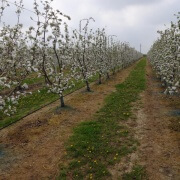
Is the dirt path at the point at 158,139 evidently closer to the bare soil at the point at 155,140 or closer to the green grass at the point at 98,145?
the bare soil at the point at 155,140

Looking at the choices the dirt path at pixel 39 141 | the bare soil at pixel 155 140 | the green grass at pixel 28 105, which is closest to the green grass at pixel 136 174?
the bare soil at pixel 155 140

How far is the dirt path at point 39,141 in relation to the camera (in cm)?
1028

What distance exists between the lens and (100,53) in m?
29.4

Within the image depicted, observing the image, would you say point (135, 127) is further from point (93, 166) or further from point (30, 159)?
point (30, 159)

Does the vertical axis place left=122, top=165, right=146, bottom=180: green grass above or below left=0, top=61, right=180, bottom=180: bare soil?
below

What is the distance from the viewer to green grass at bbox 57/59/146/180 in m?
10.0

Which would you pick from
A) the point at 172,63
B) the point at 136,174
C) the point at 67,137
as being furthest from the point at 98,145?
the point at 172,63

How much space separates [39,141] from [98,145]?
293 cm

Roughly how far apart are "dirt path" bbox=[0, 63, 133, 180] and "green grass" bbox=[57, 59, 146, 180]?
0.51m

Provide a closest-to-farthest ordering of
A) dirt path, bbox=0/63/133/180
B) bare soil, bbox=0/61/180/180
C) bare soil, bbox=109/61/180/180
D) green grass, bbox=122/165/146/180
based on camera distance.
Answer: green grass, bbox=122/165/146/180 → bare soil, bbox=109/61/180/180 → bare soil, bbox=0/61/180/180 → dirt path, bbox=0/63/133/180

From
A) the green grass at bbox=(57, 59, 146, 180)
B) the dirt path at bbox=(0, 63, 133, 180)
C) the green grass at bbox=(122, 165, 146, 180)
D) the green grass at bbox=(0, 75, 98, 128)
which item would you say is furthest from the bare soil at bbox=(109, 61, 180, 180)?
the green grass at bbox=(0, 75, 98, 128)

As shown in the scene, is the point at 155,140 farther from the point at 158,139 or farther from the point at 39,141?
the point at 39,141

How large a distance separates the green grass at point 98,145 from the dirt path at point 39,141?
51 cm

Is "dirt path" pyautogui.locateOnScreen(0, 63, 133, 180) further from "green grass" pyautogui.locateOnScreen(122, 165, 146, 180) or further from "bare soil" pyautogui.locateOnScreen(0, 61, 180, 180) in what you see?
"green grass" pyautogui.locateOnScreen(122, 165, 146, 180)
